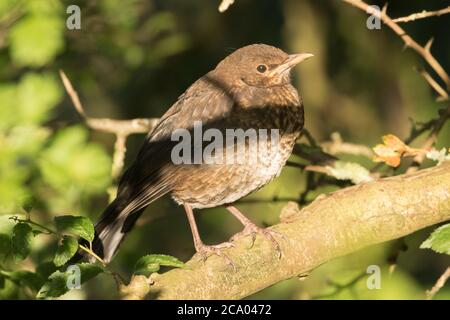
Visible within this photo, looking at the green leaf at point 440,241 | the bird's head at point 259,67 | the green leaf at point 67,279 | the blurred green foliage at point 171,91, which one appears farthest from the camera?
the bird's head at point 259,67

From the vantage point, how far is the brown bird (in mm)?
4355

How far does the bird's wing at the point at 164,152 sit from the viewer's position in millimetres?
4422

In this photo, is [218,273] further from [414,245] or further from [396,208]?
[414,245]

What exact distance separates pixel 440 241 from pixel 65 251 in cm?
141

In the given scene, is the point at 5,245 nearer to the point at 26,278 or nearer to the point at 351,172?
the point at 26,278

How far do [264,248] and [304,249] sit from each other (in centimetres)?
20

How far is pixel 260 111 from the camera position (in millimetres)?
4426

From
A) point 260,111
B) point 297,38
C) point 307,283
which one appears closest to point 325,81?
point 297,38

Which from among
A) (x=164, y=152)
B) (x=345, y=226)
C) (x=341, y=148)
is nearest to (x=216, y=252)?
(x=345, y=226)

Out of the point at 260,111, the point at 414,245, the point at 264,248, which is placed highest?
the point at 260,111

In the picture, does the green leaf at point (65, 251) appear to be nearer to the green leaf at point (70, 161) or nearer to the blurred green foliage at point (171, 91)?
the blurred green foliage at point (171, 91)

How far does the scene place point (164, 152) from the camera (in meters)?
4.50

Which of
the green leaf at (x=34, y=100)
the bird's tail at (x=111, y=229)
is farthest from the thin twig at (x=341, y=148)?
the green leaf at (x=34, y=100)

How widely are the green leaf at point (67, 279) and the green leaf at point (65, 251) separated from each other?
0.33 feet
